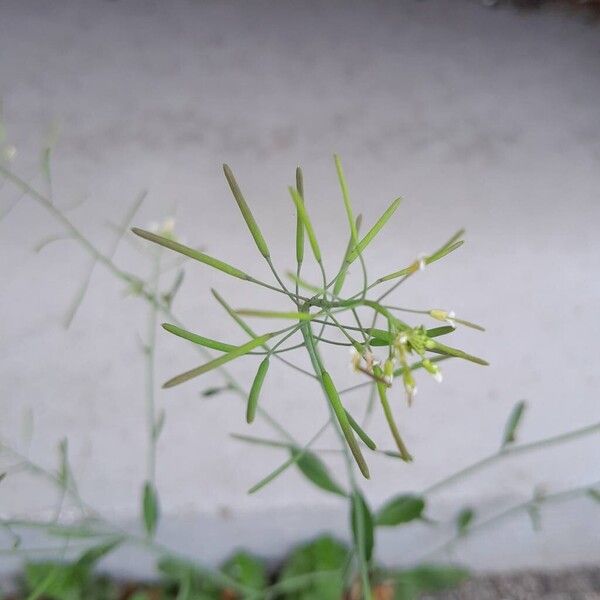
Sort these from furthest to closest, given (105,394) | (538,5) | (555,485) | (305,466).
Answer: (555,485) → (105,394) → (305,466) → (538,5)

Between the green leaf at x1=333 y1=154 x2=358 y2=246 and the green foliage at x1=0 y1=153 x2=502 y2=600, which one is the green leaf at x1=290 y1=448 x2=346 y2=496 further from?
the green leaf at x1=333 y1=154 x2=358 y2=246

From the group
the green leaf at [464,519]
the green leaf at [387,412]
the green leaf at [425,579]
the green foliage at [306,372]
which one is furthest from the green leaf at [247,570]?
the green leaf at [387,412]

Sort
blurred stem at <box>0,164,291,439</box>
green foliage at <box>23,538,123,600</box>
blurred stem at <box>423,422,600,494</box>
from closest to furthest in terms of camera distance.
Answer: blurred stem at <box>0,164,291,439</box> → blurred stem at <box>423,422,600,494</box> → green foliage at <box>23,538,123,600</box>

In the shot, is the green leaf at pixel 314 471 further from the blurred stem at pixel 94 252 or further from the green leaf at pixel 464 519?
the green leaf at pixel 464 519

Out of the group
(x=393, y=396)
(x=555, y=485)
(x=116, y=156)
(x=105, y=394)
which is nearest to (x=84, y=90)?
(x=116, y=156)

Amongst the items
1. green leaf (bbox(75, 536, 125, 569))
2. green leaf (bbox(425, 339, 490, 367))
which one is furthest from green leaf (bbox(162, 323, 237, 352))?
green leaf (bbox(75, 536, 125, 569))

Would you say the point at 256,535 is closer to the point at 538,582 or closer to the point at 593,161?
the point at 538,582

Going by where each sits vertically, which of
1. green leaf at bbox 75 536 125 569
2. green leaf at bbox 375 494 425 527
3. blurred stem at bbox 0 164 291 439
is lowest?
green leaf at bbox 75 536 125 569
